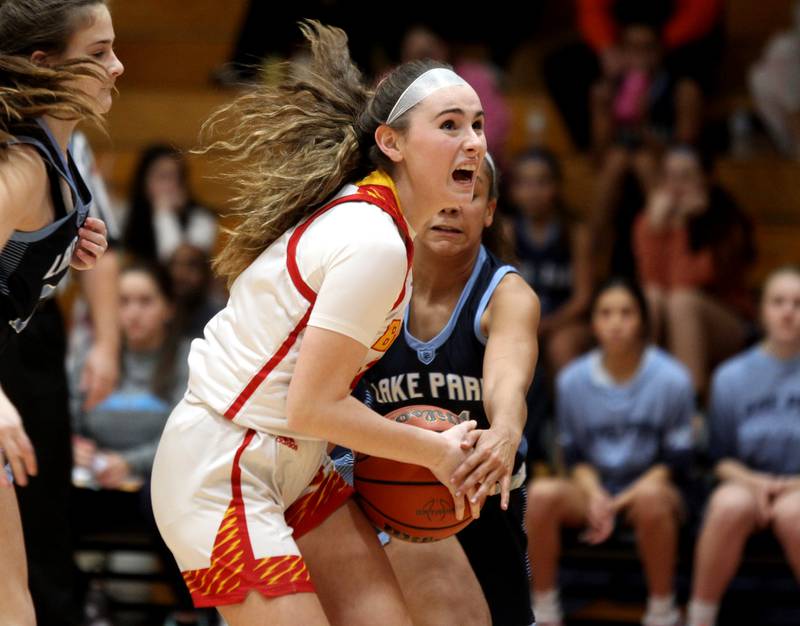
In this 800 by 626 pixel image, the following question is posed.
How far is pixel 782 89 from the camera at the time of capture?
25.8ft

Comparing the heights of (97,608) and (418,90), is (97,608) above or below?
below

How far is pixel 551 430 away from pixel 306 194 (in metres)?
3.79

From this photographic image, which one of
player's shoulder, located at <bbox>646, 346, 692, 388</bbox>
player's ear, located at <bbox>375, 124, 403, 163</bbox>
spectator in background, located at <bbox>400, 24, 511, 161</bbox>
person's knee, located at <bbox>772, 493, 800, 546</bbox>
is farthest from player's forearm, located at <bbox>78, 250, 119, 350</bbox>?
spectator in background, located at <bbox>400, 24, 511, 161</bbox>

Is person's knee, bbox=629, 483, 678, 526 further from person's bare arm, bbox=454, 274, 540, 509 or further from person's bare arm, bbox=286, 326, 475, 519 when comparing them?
person's bare arm, bbox=286, 326, 475, 519

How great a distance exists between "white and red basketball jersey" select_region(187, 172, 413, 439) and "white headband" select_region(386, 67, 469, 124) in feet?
0.53

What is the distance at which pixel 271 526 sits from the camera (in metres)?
3.06

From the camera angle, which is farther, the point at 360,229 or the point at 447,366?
the point at 447,366

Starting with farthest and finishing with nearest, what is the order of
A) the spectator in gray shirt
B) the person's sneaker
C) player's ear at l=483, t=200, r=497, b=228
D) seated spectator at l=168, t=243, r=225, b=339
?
1. seated spectator at l=168, t=243, r=225, b=339
2. the spectator in gray shirt
3. the person's sneaker
4. player's ear at l=483, t=200, r=497, b=228

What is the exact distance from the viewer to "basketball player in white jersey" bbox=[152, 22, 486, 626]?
2.97 metres

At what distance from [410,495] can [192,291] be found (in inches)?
137

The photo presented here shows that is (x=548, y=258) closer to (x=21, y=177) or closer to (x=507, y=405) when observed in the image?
(x=507, y=405)

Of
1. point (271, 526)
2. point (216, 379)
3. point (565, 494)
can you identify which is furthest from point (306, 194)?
point (565, 494)

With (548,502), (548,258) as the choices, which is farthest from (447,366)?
(548,258)

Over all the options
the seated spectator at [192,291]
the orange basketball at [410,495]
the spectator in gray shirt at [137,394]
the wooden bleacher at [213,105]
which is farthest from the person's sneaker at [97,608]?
the orange basketball at [410,495]
